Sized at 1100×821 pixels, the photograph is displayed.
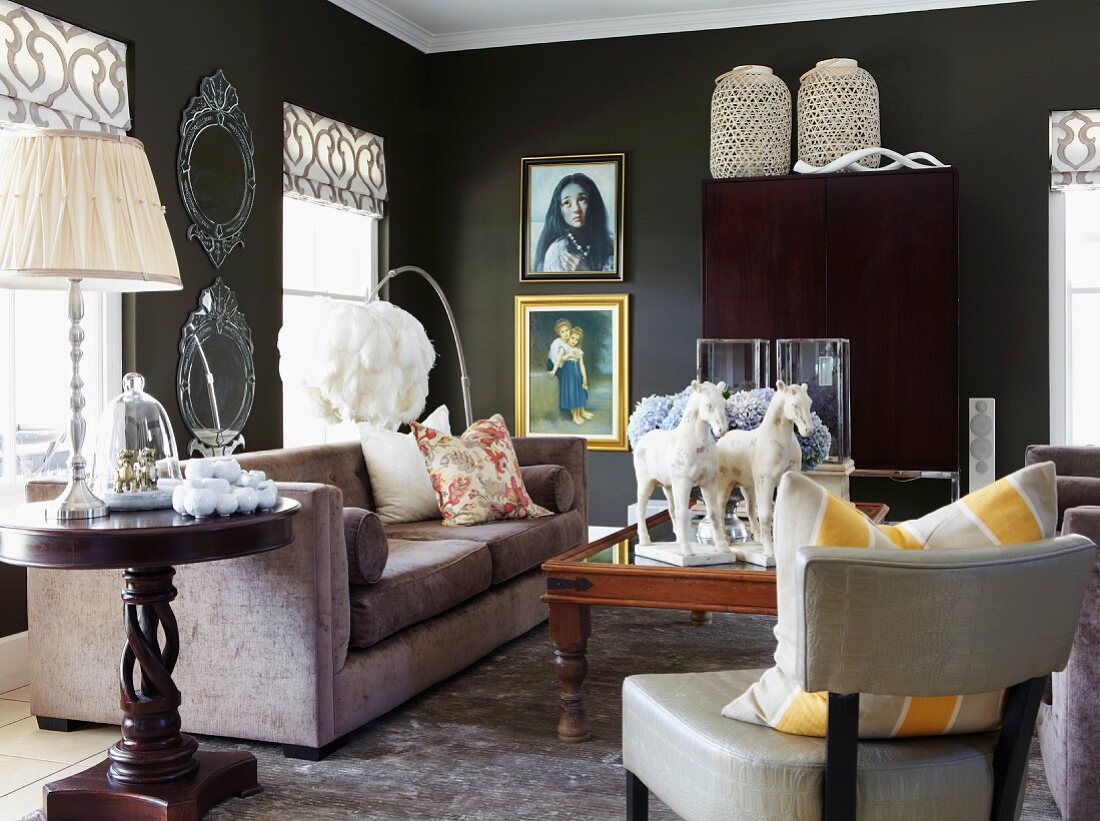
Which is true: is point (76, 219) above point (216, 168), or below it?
below

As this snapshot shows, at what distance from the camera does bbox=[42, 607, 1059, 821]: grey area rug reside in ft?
9.11

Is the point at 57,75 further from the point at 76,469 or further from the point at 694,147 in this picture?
the point at 694,147

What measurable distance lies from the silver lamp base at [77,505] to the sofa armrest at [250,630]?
532 mm

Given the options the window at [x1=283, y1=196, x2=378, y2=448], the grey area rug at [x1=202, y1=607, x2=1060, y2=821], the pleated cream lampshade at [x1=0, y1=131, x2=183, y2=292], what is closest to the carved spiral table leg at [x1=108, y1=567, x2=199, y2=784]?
the grey area rug at [x1=202, y1=607, x2=1060, y2=821]

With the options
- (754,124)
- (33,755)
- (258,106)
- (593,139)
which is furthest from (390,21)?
(33,755)

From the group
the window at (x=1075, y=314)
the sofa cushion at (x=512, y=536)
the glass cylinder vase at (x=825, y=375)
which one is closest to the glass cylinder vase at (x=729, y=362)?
the glass cylinder vase at (x=825, y=375)

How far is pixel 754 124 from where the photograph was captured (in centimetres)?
588

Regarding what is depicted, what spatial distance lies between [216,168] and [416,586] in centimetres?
227

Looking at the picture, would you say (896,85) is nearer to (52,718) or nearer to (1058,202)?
(1058,202)

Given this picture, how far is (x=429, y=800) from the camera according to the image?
283cm

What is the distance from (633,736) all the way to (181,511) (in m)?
1.23

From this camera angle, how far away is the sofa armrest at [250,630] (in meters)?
3.07

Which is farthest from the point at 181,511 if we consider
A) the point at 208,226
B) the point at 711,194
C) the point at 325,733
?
the point at 711,194

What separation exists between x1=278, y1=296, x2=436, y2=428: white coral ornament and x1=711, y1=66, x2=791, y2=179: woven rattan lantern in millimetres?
2105
